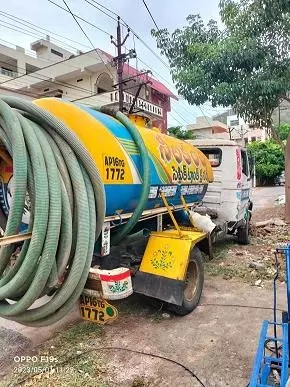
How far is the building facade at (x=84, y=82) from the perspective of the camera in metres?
17.2

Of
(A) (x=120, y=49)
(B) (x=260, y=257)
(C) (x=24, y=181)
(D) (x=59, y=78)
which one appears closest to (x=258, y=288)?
(B) (x=260, y=257)

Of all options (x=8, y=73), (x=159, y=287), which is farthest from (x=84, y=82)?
(x=159, y=287)

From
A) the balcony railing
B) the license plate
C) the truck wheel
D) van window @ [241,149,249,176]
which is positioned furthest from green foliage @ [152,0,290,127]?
the balcony railing

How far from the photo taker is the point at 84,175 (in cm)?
281

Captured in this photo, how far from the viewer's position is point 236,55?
8180 mm

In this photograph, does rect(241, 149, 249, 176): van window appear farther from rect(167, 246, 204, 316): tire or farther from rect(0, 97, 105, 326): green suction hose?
rect(0, 97, 105, 326): green suction hose

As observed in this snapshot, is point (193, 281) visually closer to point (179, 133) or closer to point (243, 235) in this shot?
point (243, 235)

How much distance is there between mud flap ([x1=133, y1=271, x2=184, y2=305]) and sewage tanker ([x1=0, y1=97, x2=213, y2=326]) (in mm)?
11

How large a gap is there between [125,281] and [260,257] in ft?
14.2

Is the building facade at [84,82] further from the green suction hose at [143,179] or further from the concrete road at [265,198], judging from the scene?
the green suction hose at [143,179]

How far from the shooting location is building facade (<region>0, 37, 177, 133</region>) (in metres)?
17.2

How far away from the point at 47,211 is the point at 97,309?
1105 millimetres

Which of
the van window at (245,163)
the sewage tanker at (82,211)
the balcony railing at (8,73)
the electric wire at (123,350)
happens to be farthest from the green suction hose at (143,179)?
the balcony railing at (8,73)

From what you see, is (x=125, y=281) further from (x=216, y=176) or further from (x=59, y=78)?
(x=59, y=78)
